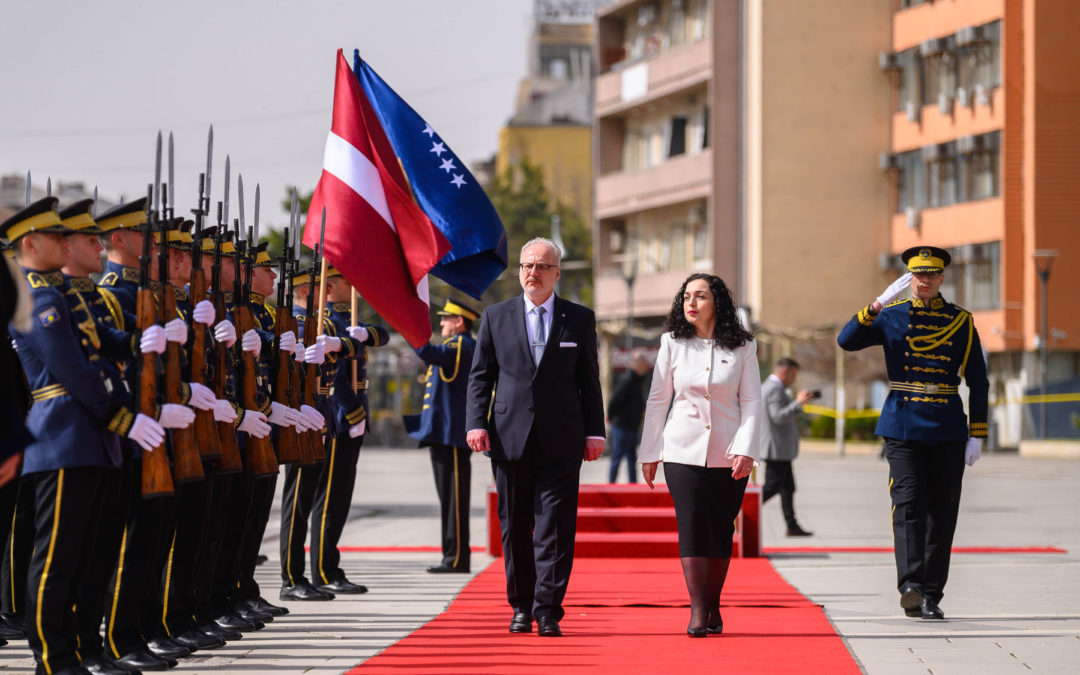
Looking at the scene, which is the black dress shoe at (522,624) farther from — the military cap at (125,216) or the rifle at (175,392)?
the military cap at (125,216)

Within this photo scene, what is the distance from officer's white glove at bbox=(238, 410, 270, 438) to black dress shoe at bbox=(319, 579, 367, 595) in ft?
8.56

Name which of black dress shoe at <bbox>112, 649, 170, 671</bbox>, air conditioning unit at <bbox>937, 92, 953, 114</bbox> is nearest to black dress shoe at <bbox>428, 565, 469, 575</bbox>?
black dress shoe at <bbox>112, 649, 170, 671</bbox>

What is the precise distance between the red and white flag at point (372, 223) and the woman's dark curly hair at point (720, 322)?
2970 mm

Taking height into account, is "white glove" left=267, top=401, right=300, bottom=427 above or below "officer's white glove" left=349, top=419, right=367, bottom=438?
above

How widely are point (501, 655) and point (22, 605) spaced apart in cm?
269

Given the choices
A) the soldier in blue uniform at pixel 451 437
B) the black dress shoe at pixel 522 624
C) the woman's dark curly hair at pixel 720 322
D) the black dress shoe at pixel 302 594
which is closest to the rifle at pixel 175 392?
the black dress shoe at pixel 522 624

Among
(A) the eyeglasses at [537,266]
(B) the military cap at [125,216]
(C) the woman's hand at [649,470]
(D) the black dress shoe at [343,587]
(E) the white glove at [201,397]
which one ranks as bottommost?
(D) the black dress shoe at [343,587]

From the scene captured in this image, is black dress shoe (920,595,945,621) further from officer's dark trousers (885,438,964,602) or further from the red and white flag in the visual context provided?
the red and white flag

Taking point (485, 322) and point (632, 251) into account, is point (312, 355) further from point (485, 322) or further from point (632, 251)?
point (632, 251)

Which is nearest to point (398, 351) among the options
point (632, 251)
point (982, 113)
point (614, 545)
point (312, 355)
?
point (632, 251)

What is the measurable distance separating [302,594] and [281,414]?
184 cm

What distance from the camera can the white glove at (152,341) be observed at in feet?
25.0

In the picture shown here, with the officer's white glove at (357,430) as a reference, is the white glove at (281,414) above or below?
above

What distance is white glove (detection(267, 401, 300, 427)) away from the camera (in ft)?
32.2
